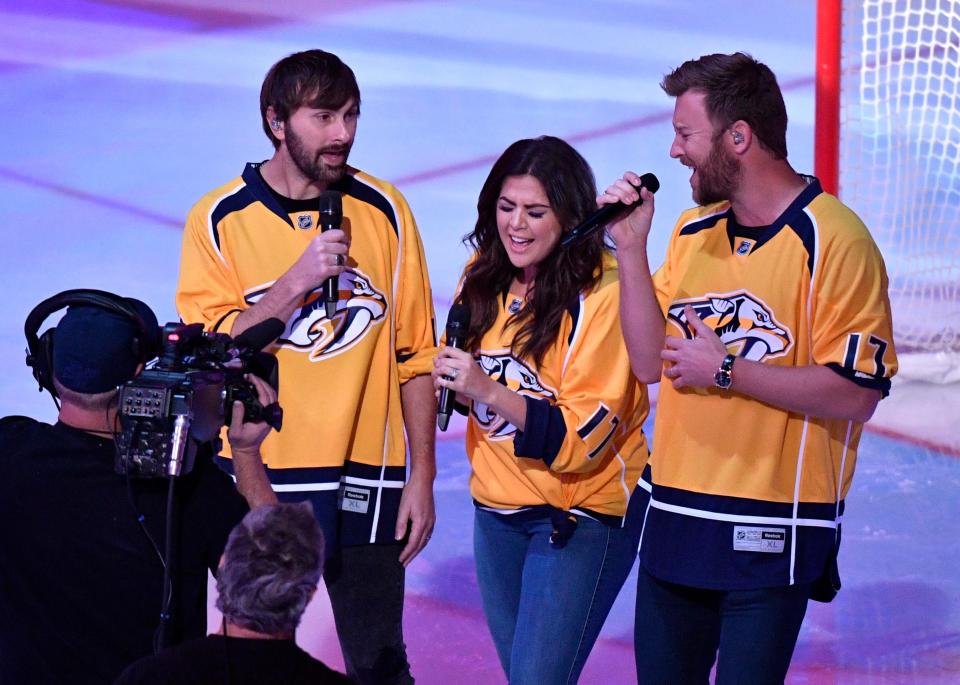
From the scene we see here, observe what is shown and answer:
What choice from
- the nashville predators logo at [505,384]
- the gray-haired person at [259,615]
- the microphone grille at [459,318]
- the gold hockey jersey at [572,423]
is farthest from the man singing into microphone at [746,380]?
the gray-haired person at [259,615]

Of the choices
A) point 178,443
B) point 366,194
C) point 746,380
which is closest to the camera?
point 178,443

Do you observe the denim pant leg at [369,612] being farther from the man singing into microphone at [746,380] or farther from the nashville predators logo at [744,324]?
the nashville predators logo at [744,324]

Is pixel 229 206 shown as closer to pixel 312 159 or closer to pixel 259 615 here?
pixel 312 159

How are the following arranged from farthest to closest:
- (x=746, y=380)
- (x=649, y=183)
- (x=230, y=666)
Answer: (x=649, y=183) → (x=746, y=380) → (x=230, y=666)

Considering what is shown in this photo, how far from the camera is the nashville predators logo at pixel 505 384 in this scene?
2.98 metres

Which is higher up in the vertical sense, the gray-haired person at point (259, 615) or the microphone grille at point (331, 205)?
the microphone grille at point (331, 205)

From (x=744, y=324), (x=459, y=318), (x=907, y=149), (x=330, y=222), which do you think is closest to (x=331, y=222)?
(x=330, y=222)

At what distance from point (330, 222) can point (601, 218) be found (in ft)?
1.84

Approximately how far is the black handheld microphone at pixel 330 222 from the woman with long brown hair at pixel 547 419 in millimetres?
251

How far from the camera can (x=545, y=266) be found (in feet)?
9.96

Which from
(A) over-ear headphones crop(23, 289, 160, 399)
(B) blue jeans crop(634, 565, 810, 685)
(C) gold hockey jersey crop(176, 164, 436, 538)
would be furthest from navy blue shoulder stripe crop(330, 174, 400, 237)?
(B) blue jeans crop(634, 565, 810, 685)

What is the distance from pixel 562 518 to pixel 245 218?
928 millimetres

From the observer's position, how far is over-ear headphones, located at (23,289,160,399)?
231 cm

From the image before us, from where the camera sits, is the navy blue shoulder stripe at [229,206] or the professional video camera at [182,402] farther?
the navy blue shoulder stripe at [229,206]
